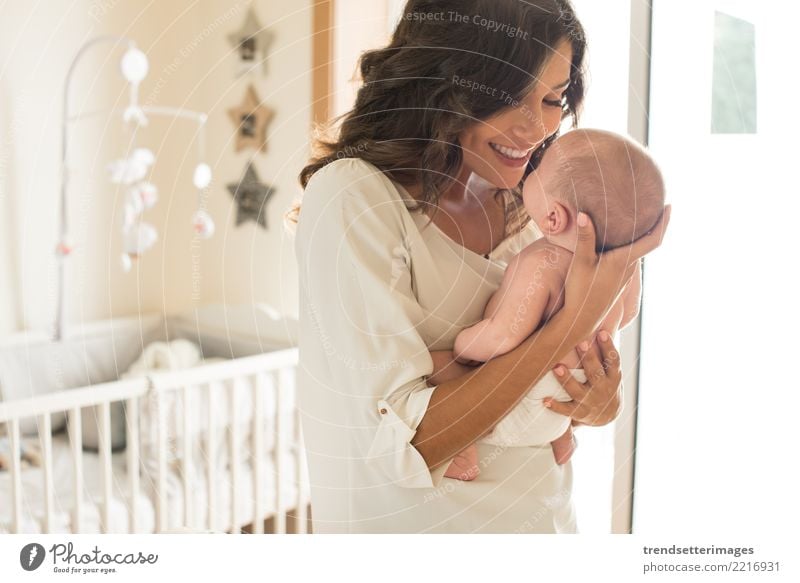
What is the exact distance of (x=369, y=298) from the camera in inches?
22.5

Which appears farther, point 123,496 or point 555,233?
point 123,496

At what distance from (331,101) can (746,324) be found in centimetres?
49

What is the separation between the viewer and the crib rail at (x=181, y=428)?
910mm

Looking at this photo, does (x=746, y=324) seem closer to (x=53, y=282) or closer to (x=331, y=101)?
(x=331, y=101)

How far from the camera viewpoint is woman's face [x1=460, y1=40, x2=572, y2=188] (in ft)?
2.01

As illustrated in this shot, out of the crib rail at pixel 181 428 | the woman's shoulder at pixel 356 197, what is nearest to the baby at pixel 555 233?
the woman's shoulder at pixel 356 197

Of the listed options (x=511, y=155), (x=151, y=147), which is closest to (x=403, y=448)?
(x=511, y=155)

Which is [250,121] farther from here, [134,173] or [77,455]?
[77,455]

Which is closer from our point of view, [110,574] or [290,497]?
[110,574]

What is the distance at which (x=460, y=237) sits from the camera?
2.08 ft

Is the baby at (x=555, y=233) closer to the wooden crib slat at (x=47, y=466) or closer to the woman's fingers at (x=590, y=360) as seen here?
the woman's fingers at (x=590, y=360)

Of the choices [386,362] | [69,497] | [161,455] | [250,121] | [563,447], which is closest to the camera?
[386,362]

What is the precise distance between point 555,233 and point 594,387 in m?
0.15

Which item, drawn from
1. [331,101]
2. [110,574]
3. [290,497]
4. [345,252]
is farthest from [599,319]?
[290,497]
